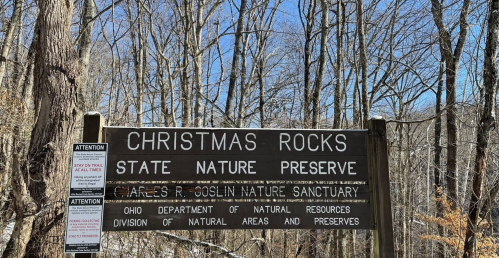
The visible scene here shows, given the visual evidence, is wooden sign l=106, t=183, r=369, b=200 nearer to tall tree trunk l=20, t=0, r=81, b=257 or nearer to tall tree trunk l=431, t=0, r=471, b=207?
tall tree trunk l=20, t=0, r=81, b=257

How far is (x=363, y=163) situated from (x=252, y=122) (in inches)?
529

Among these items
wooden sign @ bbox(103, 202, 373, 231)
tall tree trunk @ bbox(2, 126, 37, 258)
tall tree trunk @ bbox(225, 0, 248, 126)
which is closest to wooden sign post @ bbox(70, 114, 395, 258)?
wooden sign @ bbox(103, 202, 373, 231)

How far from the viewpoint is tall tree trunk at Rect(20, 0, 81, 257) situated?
4.04 m

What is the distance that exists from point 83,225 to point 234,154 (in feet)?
4.51

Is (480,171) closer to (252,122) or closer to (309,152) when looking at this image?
(309,152)

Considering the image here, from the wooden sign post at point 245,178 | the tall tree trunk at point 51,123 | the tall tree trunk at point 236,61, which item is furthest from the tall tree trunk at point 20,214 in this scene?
the tall tree trunk at point 236,61

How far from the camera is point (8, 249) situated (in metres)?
3.97

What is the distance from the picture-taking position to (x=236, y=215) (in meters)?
3.15

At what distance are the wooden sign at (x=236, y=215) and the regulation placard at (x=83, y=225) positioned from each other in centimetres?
9

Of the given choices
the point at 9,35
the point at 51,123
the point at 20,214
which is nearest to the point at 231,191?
the point at 20,214

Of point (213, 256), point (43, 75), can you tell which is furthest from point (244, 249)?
point (43, 75)

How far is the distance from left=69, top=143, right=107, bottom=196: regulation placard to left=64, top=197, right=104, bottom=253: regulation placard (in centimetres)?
8

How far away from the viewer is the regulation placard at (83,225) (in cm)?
292

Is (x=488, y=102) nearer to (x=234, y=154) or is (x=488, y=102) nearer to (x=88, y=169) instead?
(x=234, y=154)
